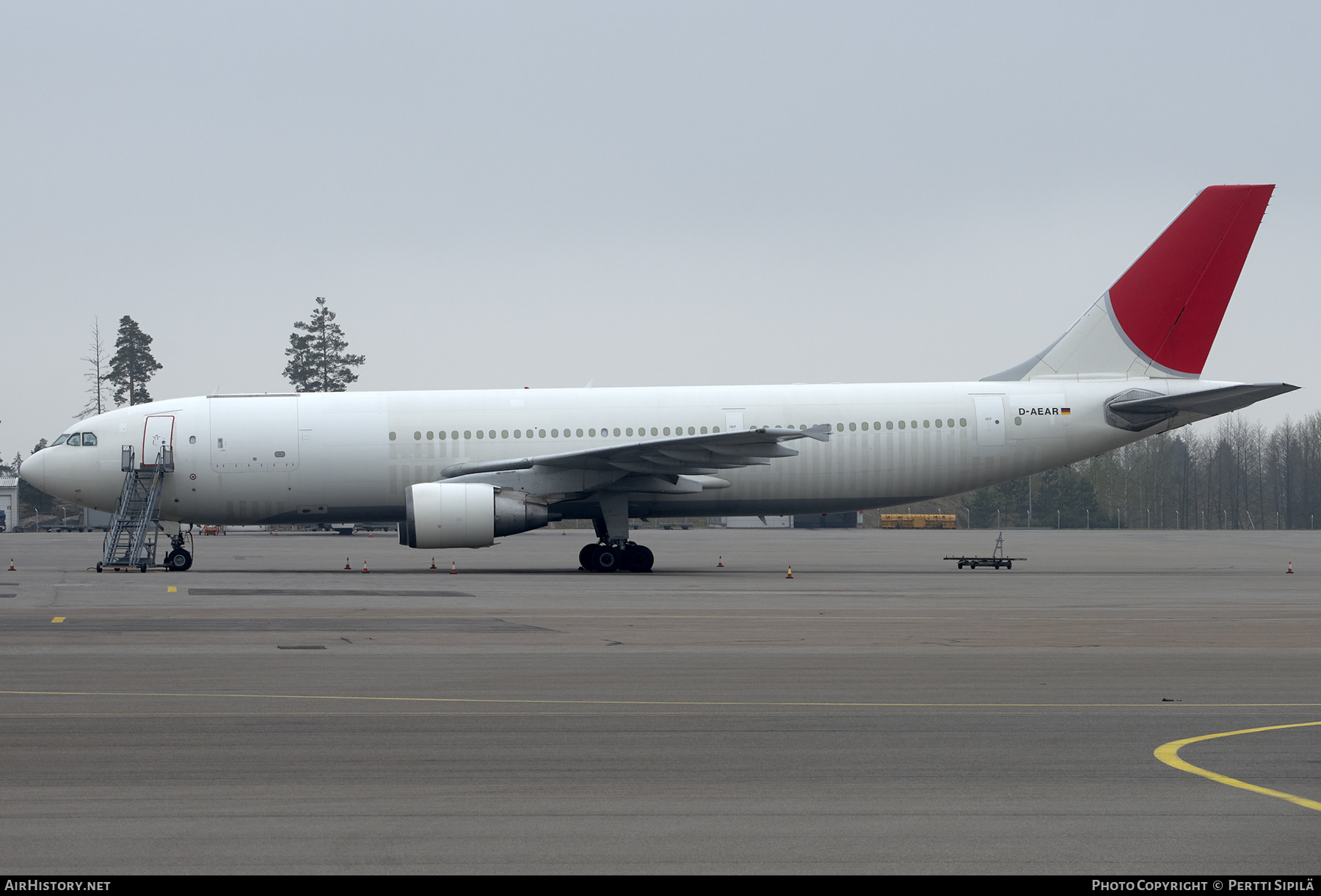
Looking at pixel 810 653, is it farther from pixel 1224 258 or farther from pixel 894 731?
pixel 1224 258

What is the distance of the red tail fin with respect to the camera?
2716 cm

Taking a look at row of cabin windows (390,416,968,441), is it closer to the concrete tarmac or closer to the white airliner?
the white airliner

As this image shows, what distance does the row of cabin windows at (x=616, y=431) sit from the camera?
27.3 m

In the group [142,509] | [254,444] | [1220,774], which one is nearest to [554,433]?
[254,444]

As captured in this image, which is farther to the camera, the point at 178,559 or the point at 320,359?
the point at 320,359

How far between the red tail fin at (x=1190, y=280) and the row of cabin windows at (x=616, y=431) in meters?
4.75

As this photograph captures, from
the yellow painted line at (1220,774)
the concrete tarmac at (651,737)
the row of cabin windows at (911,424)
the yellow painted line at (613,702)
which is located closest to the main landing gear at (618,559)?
the row of cabin windows at (911,424)

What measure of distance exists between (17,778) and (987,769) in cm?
538

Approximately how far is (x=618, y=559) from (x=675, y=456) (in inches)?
119

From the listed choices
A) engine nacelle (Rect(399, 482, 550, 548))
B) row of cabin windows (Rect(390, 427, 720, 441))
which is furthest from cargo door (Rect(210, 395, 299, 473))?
engine nacelle (Rect(399, 482, 550, 548))

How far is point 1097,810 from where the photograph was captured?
238 inches

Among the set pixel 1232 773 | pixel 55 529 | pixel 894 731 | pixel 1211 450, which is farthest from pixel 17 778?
pixel 1211 450

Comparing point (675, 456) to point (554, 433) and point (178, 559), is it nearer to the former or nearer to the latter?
point (554, 433)

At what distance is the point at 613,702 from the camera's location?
367 inches
